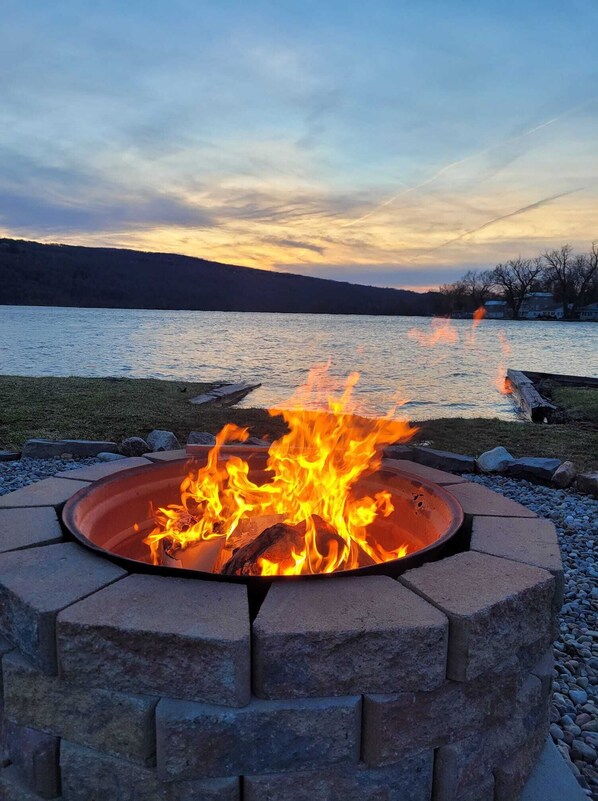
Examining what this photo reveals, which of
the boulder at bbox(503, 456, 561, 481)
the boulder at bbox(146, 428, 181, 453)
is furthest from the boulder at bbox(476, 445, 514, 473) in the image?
the boulder at bbox(146, 428, 181, 453)

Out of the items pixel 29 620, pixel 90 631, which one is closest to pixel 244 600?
pixel 90 631

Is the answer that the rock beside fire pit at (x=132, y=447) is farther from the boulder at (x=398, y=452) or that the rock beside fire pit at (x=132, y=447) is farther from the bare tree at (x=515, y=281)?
the bare tree at (x=515, y=281)

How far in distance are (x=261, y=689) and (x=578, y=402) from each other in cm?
1309

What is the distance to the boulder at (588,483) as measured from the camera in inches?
227

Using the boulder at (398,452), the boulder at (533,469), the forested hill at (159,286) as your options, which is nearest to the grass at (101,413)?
the boulder at (398,452)

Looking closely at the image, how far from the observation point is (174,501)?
11.6 ft

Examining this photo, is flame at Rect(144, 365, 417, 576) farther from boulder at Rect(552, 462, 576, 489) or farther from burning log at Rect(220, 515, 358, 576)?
boulder at Rect(552, 462, 576, 489)

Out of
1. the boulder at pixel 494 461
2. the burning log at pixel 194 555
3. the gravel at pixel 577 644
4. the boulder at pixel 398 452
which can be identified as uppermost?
the burning log at pixel 194 555

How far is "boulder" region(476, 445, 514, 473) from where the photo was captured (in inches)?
257

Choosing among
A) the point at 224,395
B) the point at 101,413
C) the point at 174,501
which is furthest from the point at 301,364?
the point at 174,501

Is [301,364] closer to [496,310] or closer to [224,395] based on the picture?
[224,395]

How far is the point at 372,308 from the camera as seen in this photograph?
90625mm

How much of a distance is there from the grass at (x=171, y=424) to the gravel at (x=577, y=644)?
2.21m

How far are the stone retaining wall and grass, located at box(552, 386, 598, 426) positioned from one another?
31.9ft
